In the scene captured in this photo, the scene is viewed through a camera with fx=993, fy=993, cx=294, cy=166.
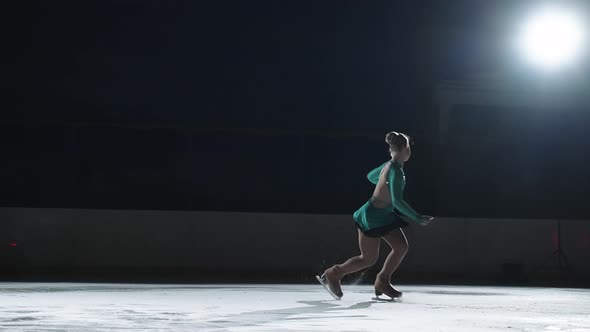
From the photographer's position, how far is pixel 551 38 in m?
17.1

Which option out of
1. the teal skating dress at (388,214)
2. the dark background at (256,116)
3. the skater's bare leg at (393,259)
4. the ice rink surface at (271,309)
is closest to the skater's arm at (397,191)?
the teal skating dress at (388,214)

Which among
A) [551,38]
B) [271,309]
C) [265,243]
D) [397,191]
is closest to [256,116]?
[265,243]

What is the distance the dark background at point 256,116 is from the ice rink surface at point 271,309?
5.30 metres

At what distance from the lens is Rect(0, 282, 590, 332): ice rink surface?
20.1ft

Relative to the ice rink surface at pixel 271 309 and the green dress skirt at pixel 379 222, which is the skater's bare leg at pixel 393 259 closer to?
the green dress skirt at pixel 379 222

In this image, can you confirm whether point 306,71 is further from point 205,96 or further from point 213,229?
point 213,229

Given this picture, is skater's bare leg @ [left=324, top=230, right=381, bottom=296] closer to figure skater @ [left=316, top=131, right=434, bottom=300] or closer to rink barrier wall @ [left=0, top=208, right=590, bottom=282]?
figure skater @ [left=316, top=131, right=434, bottom=300]

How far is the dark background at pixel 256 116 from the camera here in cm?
1548

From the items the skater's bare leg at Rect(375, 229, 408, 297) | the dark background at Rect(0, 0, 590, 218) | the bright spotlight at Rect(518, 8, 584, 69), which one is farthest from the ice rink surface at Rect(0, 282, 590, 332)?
the bright spotlight at Rect(518, 8, 584, 69)

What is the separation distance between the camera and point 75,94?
15.8 meters

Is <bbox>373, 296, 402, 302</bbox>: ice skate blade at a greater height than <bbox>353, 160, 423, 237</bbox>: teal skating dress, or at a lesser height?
lesser

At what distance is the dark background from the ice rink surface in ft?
17.4

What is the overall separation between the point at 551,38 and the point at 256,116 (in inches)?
209

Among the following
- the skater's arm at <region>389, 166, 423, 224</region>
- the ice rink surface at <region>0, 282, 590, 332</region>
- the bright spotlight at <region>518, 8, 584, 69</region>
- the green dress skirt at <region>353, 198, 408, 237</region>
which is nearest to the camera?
the ice rink surface at <region>0, 282, 590, 332</region>
